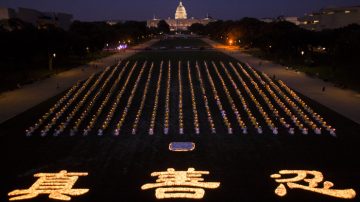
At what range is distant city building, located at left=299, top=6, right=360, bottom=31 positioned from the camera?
11099cm

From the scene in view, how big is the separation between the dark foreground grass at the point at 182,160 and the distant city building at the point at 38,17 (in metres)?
65.6

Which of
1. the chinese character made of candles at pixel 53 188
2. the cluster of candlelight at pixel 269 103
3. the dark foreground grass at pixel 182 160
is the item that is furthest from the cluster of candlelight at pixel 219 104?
the chinese character made of candles at pixel 53 188

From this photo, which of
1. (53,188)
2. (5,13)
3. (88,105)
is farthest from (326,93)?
(5,13)

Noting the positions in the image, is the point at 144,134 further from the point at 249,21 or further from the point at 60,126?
the point at 249,21

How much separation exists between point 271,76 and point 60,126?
90.8 ft

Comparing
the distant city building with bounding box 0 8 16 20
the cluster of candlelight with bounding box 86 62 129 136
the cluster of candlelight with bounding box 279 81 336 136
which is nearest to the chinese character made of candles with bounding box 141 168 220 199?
the cluster of candlelight with bounding box 86 62 129 136

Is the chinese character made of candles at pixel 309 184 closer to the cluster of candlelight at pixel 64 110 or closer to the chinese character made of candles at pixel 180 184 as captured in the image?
the chinese character made of candles at pixel 180 184

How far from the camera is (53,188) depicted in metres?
15.4

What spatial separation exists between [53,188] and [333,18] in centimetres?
11930

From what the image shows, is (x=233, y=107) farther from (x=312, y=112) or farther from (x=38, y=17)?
(x=38, y=17)

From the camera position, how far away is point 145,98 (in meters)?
32.8

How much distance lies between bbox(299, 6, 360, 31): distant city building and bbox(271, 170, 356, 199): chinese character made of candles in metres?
104

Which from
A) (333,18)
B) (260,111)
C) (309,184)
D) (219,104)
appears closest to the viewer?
(309,184)

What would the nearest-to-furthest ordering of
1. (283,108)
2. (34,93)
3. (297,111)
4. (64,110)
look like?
(297,111) → (64,110) → (283,108) → (34,93)
